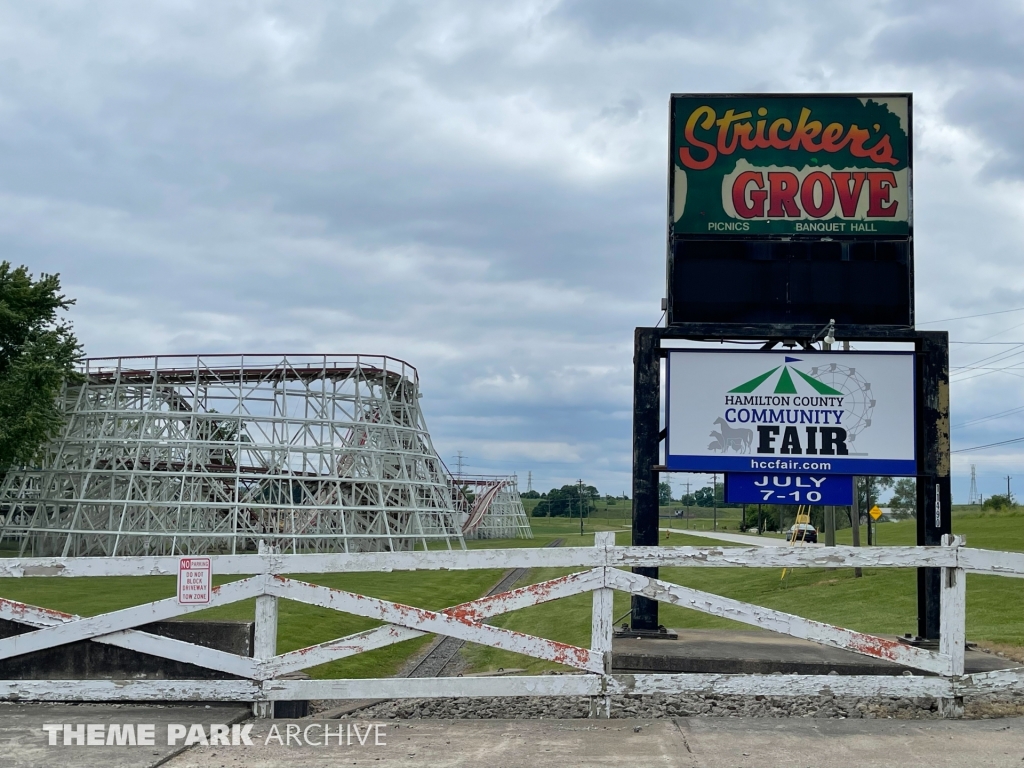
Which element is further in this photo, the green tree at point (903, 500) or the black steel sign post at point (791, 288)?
the green tree at point (903, 500)

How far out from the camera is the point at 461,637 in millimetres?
7078

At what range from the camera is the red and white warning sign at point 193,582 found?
7012 millimetres

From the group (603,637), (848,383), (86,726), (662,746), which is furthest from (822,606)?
(86,726)

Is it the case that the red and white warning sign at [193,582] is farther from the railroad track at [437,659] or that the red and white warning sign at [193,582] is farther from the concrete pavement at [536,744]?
the railroad track at [437,659]

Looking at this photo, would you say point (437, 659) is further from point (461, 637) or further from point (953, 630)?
point (953, 630)

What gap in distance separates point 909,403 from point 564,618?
11.6 metres

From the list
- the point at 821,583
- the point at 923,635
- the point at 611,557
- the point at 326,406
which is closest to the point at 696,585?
the point at 821,583

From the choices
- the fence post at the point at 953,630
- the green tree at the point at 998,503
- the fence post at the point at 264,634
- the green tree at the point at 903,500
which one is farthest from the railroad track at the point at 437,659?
the green tree at the point at 903,500

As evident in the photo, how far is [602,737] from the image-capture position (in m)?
6.45

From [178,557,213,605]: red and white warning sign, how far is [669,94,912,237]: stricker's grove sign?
735 cm

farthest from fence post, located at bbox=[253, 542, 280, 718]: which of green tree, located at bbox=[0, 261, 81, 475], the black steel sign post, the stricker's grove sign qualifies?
green tree, located at bbox=[0, 261, 81, 475]

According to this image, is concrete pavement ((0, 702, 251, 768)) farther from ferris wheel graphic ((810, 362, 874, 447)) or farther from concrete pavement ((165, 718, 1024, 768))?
ferris wheel graphic ((810, 362, 874, 447))

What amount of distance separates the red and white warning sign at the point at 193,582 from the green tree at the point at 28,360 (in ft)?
116

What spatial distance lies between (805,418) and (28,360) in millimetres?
37698
